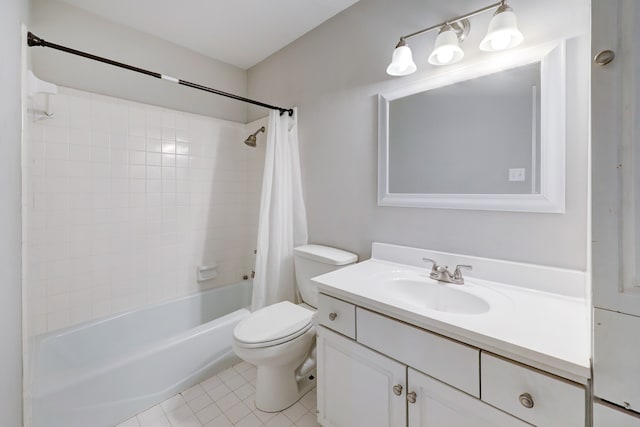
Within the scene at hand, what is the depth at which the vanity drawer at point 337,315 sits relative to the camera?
1106 millimetres

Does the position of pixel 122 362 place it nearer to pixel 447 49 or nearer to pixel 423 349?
pixel 423 349

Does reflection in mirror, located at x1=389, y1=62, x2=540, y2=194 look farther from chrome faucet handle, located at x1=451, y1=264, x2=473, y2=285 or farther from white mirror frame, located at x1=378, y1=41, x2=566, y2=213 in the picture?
chrome faucet handle, located at x1=451, y1=264, x2=473, y2=285

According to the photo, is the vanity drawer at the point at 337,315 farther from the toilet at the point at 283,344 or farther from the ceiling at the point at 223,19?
the ceiling at the point at 223,19

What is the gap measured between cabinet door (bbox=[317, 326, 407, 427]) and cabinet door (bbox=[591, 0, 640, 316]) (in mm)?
640

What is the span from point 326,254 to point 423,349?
0.87 metres

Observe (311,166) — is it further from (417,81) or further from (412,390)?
(412,390)

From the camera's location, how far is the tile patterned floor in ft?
4.61

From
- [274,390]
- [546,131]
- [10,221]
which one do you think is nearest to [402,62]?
[546,131]

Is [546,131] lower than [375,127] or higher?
lower

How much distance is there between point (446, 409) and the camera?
854 millimetres

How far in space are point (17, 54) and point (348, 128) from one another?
59.9 inches

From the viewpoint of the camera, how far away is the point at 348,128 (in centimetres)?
172

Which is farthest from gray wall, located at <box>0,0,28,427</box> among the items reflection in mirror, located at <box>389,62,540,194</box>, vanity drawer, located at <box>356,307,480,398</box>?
reflection in mirror, located at <box>389,62,540,194</box>

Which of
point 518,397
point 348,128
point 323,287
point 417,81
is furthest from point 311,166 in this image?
point 518,397
